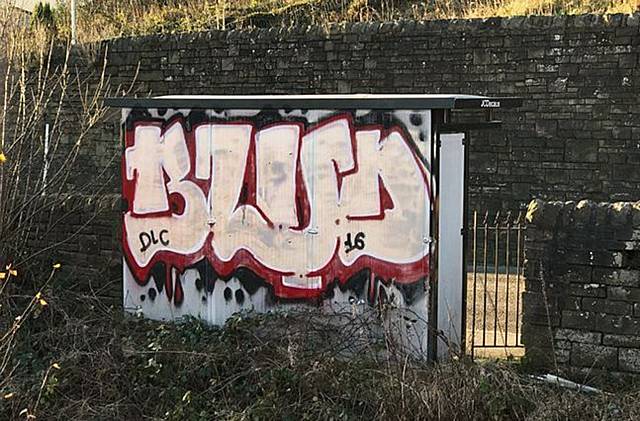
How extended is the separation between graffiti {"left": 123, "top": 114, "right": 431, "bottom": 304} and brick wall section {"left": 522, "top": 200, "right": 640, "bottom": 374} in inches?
34.9

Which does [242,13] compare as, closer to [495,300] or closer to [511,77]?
[511,77]

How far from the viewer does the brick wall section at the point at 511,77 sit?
449 inches

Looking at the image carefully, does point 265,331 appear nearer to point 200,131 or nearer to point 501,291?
Answer: point 200,131

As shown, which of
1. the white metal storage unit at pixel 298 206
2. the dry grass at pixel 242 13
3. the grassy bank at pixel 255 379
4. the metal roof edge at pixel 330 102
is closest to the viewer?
the grassy bank at pixel 255 379

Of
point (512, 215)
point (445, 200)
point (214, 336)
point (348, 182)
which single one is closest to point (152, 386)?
point (214, 336)

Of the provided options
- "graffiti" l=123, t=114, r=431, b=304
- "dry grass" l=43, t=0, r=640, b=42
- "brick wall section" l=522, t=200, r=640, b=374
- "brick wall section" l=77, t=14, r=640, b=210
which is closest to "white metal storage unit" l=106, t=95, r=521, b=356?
"graffiti" l=123, t=114, r=431, b=304

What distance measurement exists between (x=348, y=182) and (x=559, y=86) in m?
6.06

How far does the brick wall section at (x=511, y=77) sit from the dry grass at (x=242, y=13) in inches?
81.6

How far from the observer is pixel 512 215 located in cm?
1213

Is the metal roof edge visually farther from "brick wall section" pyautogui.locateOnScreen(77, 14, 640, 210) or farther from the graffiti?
"brick wall section" pyautogui.locateOnScreen(77, 14, 640, 210)

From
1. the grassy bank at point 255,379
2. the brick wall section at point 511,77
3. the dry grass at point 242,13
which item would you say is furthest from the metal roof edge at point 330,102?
the dry grass at point 242,13

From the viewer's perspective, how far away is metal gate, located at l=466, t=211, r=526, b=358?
728cm

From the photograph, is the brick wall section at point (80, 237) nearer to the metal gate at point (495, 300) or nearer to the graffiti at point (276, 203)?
the graffiti at point (276, 203)

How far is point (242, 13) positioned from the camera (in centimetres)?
1794
